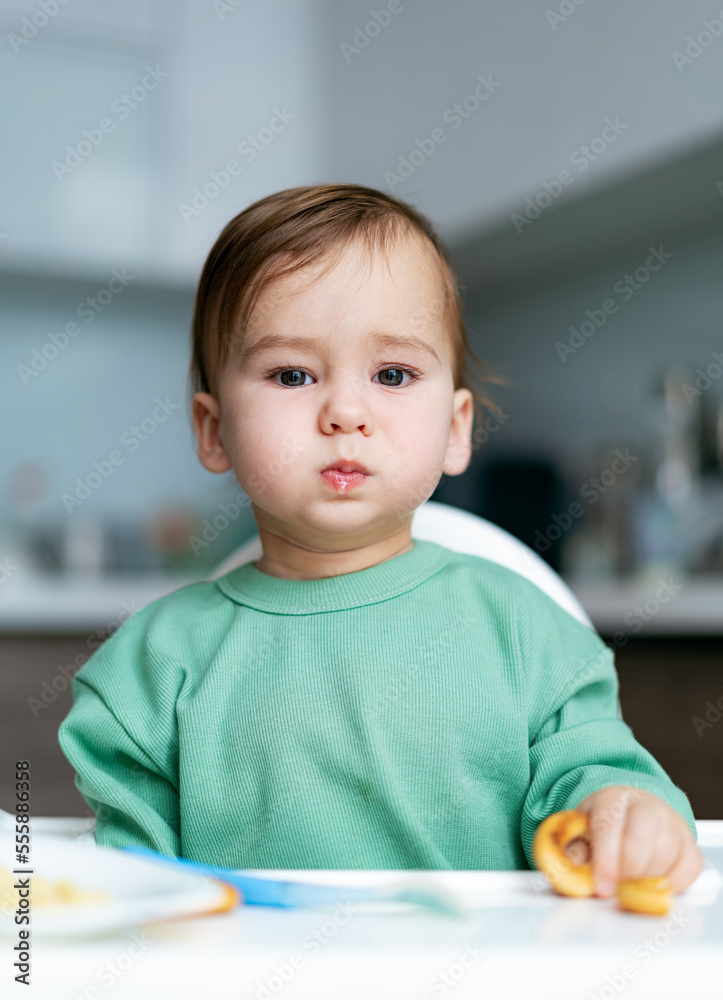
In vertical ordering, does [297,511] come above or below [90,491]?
below

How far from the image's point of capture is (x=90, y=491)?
3.39 m

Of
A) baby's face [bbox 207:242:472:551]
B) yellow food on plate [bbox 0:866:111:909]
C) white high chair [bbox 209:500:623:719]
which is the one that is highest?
baby's face [bbox 207:242:472:551]

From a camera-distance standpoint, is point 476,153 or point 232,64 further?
point 232,64

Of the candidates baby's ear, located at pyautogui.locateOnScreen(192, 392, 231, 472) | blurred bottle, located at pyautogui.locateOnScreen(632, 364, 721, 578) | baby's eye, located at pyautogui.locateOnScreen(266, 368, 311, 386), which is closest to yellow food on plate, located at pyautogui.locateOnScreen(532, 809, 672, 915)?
baby's eye, located at pyautogui.locateOnScreen(266, 368, 311, 386)

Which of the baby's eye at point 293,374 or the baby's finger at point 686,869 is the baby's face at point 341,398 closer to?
the baby's eye at point 293,374

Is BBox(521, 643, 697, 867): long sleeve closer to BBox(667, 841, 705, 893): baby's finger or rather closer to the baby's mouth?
BBox(667, 841, 705, 893): baby's finger

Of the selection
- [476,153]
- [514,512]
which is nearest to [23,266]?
[476,153]

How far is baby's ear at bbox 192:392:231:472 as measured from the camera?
3.03 feet

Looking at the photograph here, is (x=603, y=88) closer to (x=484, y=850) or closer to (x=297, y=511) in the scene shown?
(x=297, y=511)

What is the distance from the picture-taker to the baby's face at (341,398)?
0.76 metres

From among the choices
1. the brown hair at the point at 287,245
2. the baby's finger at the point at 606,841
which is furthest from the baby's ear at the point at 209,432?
the baby's finger at the point at 606,841

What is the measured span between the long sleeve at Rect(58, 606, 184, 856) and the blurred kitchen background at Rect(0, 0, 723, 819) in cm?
116

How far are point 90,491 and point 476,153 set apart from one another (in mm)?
1708

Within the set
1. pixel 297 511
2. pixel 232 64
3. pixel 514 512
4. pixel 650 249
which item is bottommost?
pixel 297 511
